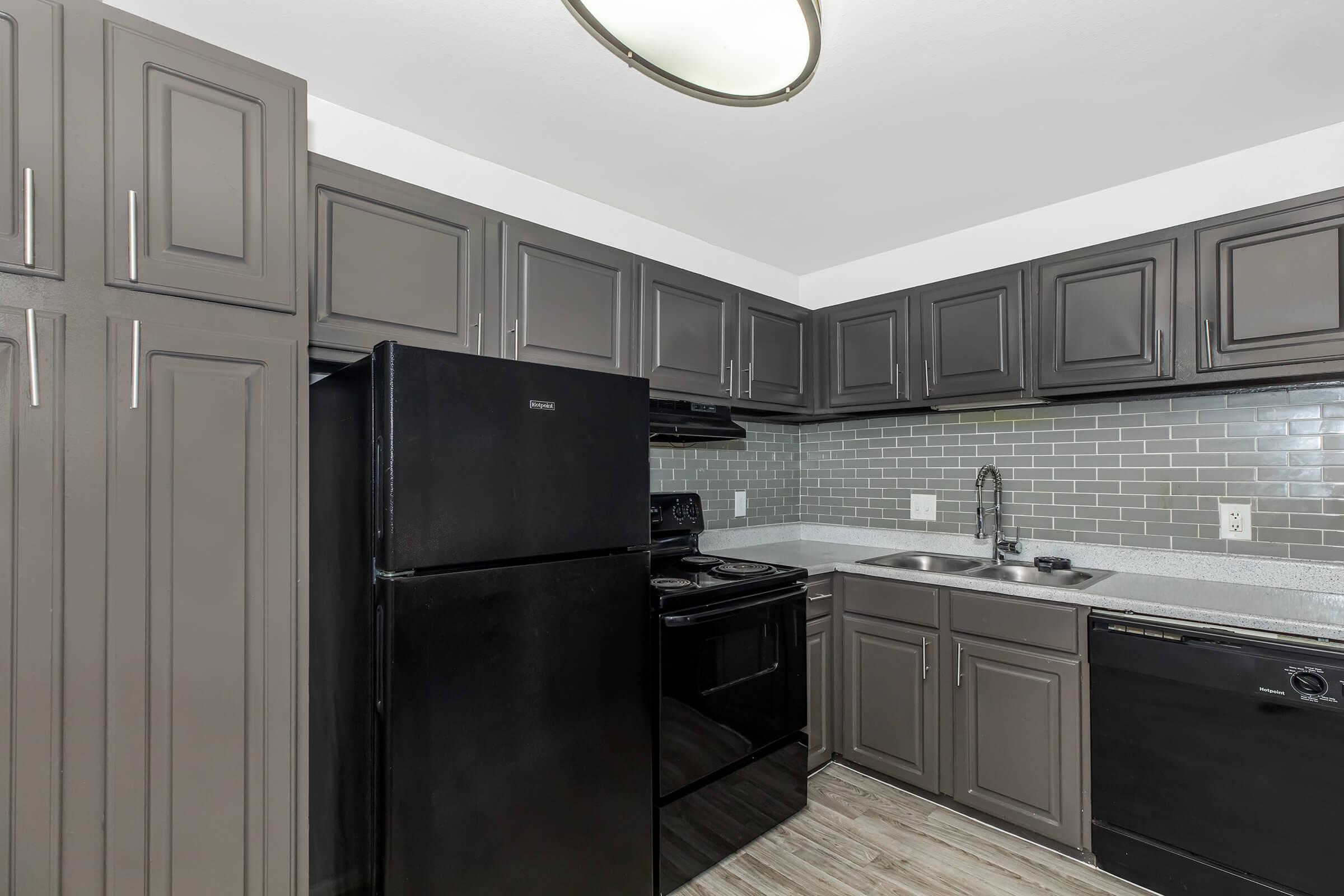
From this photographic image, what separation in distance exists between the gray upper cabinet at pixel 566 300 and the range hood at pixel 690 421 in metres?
0.23

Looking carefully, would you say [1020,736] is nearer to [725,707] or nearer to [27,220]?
[725,707]

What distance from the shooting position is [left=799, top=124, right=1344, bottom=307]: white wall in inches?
83.4

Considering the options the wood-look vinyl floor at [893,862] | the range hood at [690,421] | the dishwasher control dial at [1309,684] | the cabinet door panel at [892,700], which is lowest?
the wood-look vinyl floor at [893,862]

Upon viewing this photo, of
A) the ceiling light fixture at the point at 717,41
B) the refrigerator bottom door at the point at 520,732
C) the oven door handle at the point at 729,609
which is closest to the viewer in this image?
the ceiling light fixture at the point at 717,41

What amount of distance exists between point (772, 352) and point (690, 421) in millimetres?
849

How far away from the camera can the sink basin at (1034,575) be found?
251 centimetres

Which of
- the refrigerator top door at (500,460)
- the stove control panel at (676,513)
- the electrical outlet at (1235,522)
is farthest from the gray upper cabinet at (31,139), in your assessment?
the electrical outlet at (1235,522)

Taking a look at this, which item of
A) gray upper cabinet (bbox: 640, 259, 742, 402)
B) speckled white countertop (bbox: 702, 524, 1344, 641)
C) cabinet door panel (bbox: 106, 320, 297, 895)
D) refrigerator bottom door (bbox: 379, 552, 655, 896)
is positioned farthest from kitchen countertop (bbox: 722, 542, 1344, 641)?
cabinet door panel (bbox: 106, 320, 297, 895)

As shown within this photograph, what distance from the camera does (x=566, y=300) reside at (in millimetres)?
2242

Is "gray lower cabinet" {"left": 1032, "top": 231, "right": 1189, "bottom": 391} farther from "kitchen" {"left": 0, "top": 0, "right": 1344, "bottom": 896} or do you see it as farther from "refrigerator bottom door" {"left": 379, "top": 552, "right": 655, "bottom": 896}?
"refrigerator bottom door" {"left": 379, "top": 552, "right": 655, "bottom": 896}

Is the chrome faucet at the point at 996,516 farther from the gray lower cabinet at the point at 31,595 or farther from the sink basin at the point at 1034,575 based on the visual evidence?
the gray lower cabinet at the point at 31,595

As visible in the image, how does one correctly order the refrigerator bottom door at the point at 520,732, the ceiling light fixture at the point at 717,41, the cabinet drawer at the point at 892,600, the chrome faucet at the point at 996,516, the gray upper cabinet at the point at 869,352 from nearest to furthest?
the ceiling light fixture at the point at 717,41, the refrigerator bottom door at the point at 520,732, the cabinet drawer at the point at 892,600, the chrome faucet at the point at 996,516, the gray upper cabinet at the point at 869,352

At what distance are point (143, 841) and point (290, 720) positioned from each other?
31 cm

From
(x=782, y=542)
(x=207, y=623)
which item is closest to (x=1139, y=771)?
(x=782, y=542)
